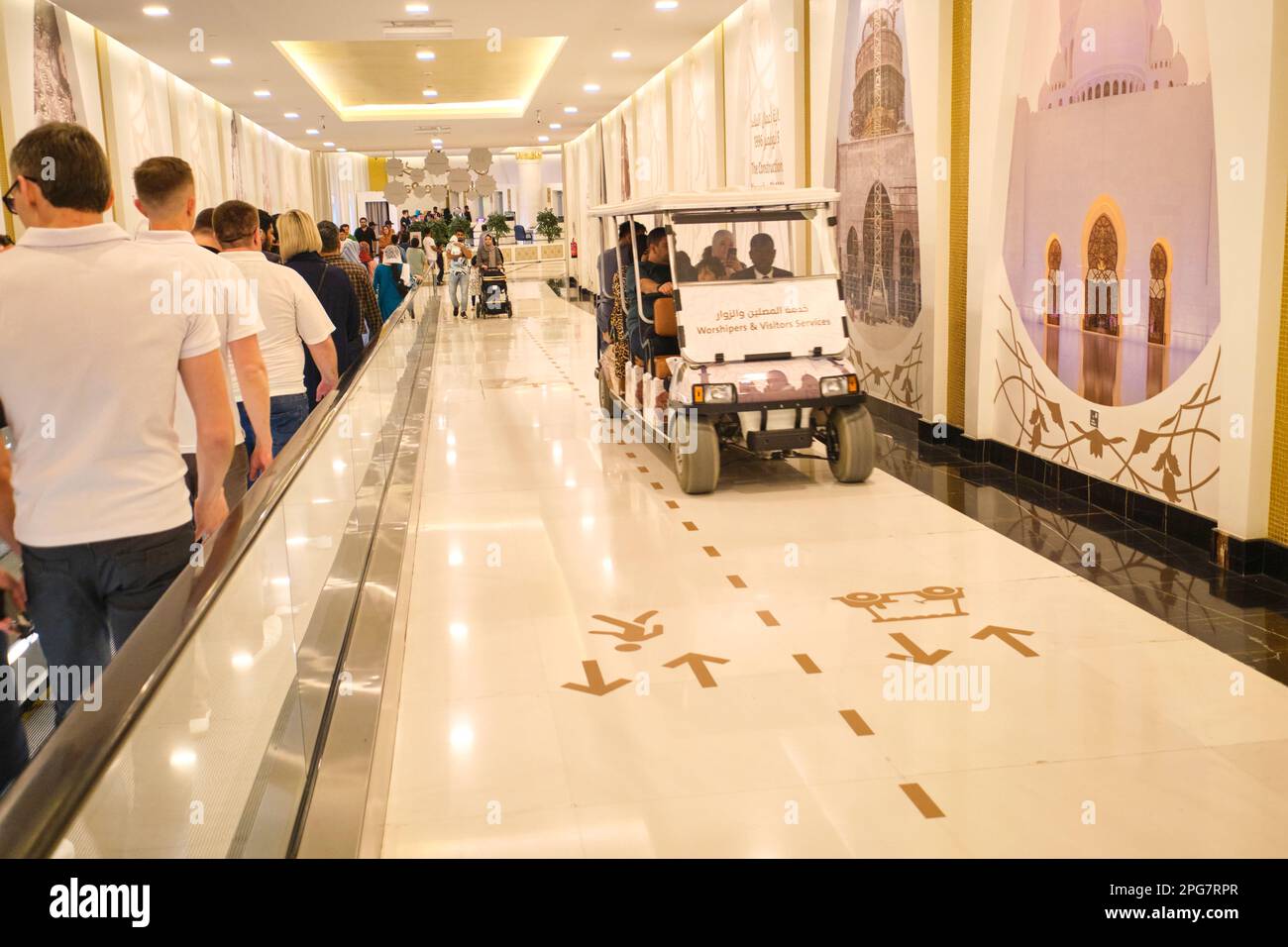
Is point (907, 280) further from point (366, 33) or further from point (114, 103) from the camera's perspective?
point (114, 103)

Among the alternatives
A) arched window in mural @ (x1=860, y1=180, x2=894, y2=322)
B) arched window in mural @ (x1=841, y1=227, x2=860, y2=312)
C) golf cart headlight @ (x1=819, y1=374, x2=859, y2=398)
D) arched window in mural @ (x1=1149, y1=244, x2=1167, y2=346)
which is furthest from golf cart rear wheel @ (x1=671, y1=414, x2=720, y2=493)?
arched window in mural @ (x1=841, y1=227, x2=860, y2=312)

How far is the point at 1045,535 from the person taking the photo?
5750 millimetres

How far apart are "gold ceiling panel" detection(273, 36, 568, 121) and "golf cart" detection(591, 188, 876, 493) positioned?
725 cm

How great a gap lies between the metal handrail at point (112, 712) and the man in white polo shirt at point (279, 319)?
2.08 metres

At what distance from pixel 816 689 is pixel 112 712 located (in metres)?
2.81

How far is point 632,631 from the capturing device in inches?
181

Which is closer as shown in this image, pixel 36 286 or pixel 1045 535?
pixel 36 286

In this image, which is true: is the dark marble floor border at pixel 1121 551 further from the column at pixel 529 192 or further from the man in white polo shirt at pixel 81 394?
the column at pixel 529 192

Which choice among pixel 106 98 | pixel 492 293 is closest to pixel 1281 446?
pixel 106 98

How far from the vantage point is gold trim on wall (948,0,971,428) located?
24.2 feet

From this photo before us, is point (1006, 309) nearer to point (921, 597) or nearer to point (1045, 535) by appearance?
point (1045, 535)

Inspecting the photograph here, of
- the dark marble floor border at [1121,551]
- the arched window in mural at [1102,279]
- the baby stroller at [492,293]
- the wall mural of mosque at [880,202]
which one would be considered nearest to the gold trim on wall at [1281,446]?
the dark marble floor border at [1121,551]

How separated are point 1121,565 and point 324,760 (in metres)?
3.67
